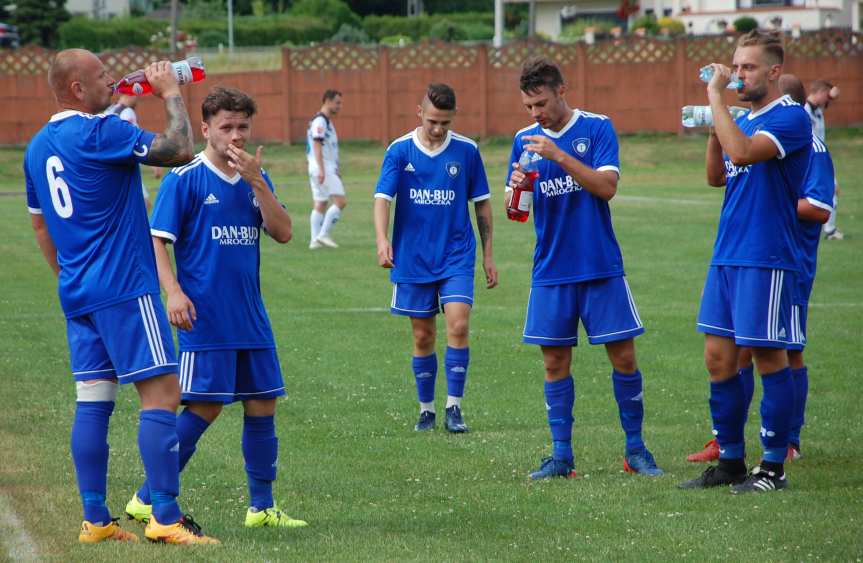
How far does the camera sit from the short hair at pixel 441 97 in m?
8.86

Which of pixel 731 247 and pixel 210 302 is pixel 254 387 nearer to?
pixel 210 302

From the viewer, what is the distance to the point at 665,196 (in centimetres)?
2748

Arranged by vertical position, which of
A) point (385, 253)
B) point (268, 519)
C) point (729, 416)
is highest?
point (385, 253)

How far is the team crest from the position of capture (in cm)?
759

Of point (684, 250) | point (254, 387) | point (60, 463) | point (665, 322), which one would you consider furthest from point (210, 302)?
point (684, 250)

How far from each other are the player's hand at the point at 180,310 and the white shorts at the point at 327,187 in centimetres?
1342

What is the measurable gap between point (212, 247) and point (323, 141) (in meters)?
13.6

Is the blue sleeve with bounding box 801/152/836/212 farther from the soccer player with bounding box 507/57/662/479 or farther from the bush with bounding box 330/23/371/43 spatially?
the bush with bounding box 330/23/371/43

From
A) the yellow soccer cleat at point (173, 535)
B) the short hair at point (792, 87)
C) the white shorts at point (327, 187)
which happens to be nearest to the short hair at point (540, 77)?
the short hair at point (792, 87)

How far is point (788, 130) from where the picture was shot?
22.5 feet

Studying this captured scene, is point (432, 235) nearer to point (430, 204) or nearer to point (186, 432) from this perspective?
point (430, 204)

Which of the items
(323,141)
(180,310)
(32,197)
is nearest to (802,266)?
(180,310)

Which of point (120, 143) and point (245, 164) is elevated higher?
point (120, 143)

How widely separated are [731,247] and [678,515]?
151cm
